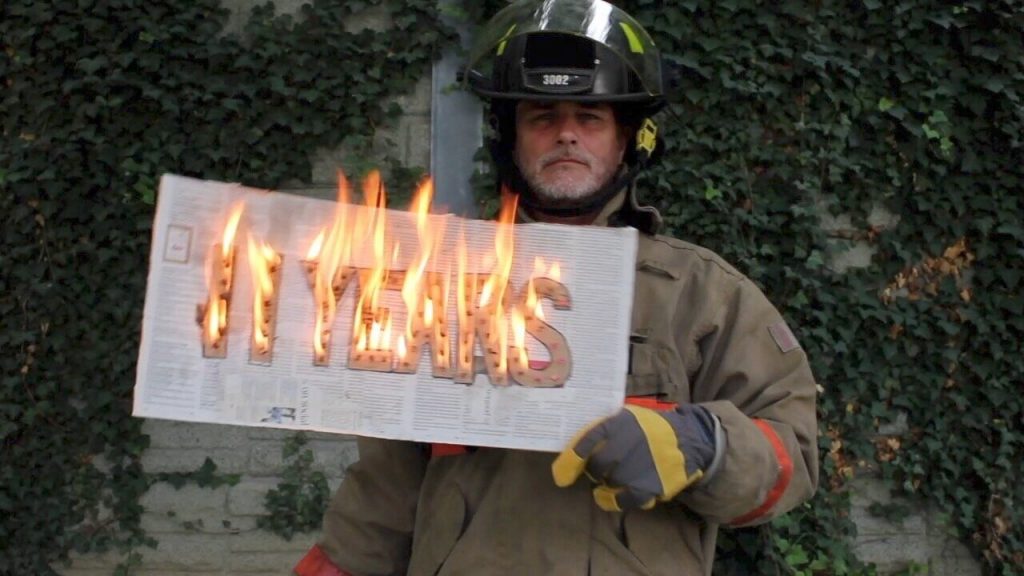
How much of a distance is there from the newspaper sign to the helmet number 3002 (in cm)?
41

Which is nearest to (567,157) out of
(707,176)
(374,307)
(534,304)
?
(534,304)

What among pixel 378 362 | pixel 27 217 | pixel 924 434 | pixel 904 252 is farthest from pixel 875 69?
pixel 27 217

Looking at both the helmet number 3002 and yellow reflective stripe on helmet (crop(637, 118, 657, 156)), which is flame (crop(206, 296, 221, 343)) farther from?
yellow reflective stripe on helmet (crop(637, 118, 657, 156))

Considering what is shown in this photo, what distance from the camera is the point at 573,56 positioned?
2.20 meters

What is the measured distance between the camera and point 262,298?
1.85 meters

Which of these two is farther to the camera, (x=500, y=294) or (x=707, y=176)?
(x=707, y=176)

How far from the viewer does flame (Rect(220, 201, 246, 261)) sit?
1.85 m

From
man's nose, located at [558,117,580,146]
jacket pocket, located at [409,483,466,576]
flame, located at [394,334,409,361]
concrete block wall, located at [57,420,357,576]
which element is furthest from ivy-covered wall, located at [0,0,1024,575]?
flame, located at [394,334,409,361]

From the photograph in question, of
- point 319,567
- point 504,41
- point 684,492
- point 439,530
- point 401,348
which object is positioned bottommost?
point 319,567

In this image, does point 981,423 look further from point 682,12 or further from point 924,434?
point 682,12

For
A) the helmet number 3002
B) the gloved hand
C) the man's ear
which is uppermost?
the helmet number 3002

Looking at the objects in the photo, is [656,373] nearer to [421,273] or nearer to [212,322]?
[421,273]

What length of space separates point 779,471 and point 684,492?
0.17 meters

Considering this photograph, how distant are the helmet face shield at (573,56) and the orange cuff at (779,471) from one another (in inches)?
28.9
